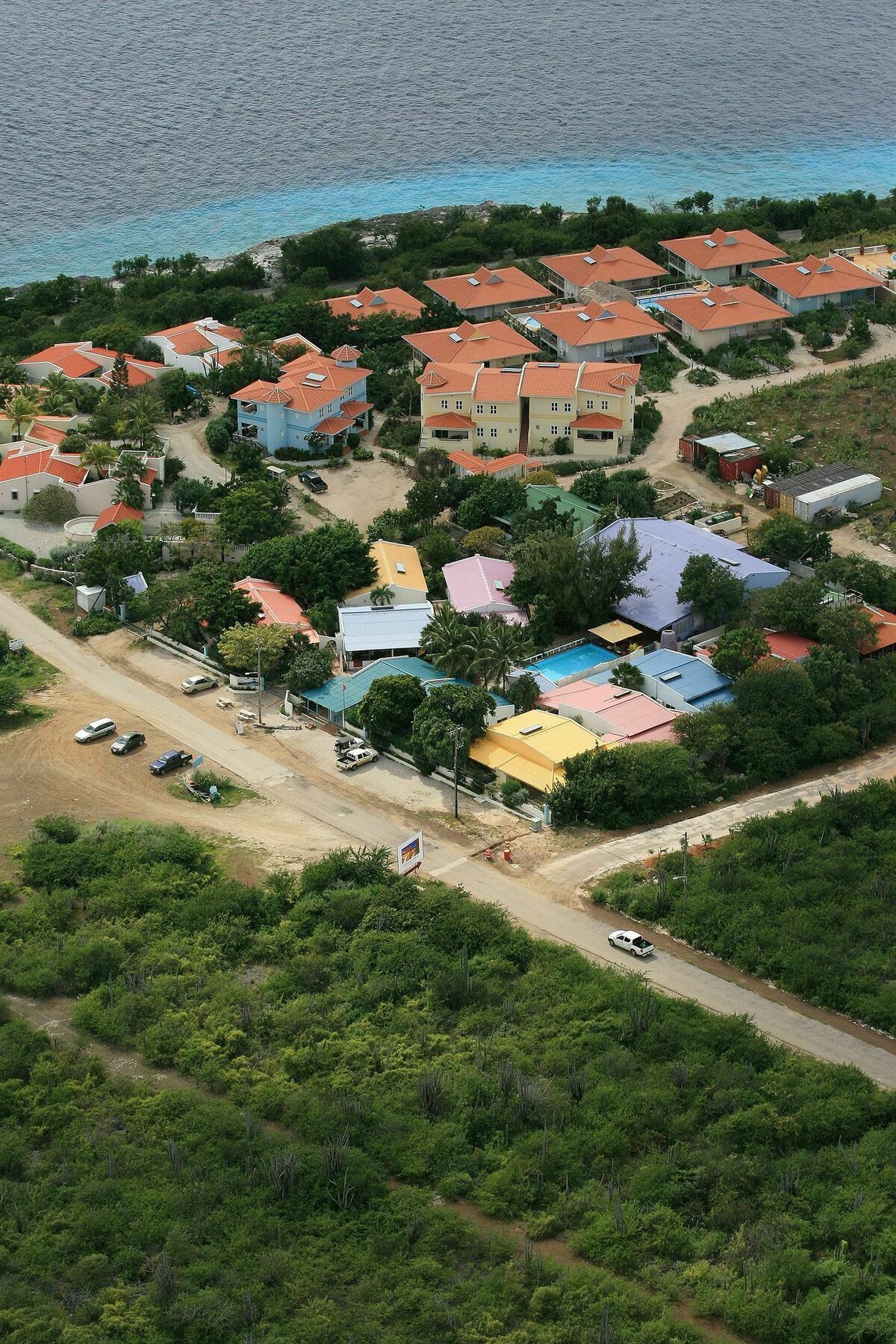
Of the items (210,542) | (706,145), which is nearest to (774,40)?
(706,145)

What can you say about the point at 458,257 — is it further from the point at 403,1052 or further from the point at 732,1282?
the point at 732,1282

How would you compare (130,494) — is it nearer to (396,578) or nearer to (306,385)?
(306,385)

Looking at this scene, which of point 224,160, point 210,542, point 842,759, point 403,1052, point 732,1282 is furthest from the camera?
point 224,160

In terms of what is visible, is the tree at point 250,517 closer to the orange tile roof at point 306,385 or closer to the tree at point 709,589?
the orange tile roof at point 306,385

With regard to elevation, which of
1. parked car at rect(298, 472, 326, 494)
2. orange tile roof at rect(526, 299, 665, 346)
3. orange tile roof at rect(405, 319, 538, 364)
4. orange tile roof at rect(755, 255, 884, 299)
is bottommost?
parked car at rect(298, 472, 326, 494)

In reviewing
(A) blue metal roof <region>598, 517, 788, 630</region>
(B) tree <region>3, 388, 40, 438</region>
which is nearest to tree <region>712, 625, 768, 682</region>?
(A) blue metal roof <region>598, 517, 788, 630</region>

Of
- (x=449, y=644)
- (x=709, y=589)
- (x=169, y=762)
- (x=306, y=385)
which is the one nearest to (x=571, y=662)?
(x=449, y=644)

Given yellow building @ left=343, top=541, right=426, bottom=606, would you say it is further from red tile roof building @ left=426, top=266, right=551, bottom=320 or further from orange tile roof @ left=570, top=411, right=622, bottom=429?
red tile roof building @ left=426, top=266, right=551, bottom=320

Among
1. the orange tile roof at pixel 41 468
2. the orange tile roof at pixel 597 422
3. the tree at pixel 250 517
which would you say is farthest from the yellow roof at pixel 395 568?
the orange tile roof at pixel 41 468
